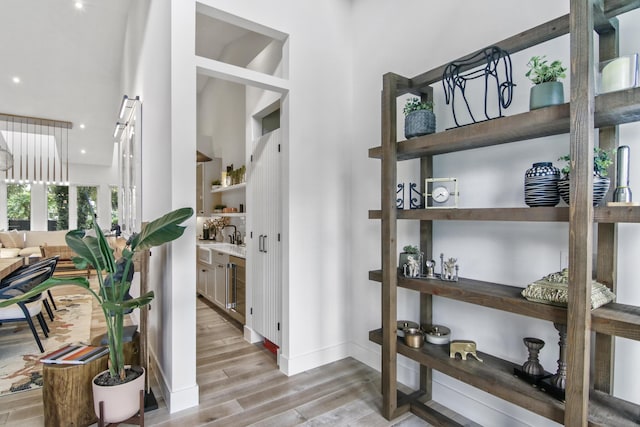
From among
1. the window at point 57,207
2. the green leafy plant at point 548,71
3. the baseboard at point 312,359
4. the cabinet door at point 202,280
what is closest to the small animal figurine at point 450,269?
the green leafy plant at point 548,71

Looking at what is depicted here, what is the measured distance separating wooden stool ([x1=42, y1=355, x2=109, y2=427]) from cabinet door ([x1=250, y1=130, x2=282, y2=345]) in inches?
59.1

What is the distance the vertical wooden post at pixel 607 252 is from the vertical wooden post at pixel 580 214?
36cm

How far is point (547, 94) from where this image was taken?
5.01 ft

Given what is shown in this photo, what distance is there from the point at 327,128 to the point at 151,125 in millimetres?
1694

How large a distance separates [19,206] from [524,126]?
1238cm

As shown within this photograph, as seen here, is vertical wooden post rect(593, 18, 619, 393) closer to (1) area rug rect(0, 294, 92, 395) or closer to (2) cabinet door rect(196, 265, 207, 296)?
(1) area rug rect(0, 294, 92, 395)

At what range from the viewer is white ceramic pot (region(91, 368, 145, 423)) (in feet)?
6.39

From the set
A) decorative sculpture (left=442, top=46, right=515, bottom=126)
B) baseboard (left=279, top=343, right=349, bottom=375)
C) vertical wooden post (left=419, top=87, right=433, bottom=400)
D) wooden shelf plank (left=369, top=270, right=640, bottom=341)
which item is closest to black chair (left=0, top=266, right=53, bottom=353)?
baseboard (left=279, top=343, right=349, bottom=375)

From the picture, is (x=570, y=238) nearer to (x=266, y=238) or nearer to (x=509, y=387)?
(x=509, y=387)

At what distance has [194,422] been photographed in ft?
7.22

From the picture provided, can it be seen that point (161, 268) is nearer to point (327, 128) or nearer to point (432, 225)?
point (327, 128)

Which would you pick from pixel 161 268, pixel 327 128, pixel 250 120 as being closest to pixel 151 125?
pixel 250 120

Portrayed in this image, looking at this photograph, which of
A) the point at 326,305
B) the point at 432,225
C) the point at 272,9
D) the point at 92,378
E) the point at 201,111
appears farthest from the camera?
the point at 201,111

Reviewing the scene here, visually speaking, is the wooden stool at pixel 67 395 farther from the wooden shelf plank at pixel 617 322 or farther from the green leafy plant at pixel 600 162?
the green leafy plant at pixel 600 162
